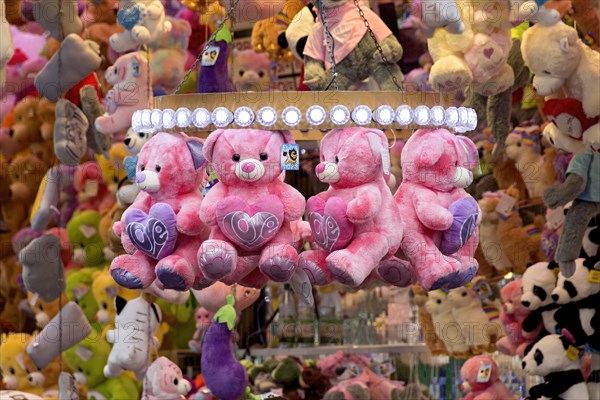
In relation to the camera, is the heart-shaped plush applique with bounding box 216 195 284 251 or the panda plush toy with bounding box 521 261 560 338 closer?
the heart-shaped plush applique with bounding box 216 195 284 251

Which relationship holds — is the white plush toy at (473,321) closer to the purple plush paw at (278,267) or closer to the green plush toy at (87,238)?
the green plush toy at (87,238)

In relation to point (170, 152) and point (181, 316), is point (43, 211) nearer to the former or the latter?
point (181, 316)

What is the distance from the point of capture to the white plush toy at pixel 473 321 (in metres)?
5.02

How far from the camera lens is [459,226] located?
2883mm

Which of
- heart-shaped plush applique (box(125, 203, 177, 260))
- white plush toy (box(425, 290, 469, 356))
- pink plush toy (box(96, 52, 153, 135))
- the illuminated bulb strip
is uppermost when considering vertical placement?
pink plush toy (box(96, 52, 153, 135))

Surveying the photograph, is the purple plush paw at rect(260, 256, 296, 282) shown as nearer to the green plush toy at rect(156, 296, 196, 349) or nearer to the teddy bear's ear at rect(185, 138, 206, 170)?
the teddy bear's ear at rect(185, 138, 206, 170)

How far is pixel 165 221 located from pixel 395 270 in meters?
0.60

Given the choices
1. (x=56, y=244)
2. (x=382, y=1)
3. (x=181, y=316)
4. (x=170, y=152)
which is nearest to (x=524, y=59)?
(x=382, y=1)

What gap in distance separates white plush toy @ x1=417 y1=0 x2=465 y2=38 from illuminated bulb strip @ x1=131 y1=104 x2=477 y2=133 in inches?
35.6

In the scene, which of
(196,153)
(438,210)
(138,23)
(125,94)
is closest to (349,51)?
(138,23)

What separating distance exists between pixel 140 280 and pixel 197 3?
2106 millimetres

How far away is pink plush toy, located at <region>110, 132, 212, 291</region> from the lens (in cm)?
288

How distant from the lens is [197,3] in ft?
15.7

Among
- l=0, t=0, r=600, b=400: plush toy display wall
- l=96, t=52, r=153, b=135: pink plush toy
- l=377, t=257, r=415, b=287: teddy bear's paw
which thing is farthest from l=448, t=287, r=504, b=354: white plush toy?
l=377, t=257, r=415, b=287: teddy bear's paw
